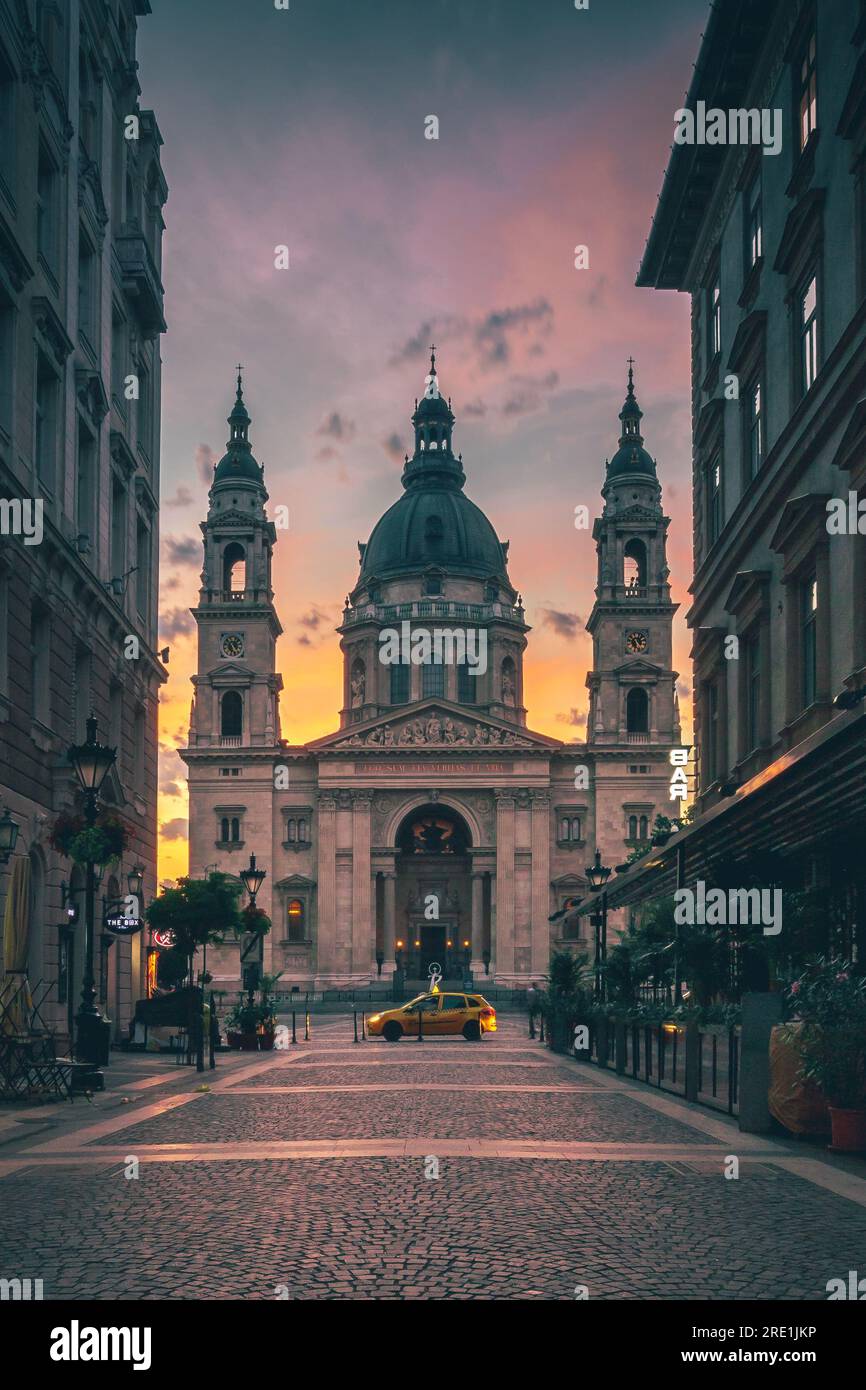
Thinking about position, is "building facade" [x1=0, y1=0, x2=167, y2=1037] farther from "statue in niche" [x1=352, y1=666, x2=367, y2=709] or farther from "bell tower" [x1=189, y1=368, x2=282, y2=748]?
"statue in niche" [x1=352, y1=666, x2=367, y2=709]

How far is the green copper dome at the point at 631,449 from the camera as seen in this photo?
332 ft

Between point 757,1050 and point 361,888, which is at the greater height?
point 757,1050

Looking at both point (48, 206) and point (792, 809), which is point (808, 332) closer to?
point (792, 809)

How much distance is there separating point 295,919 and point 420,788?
11.6 m

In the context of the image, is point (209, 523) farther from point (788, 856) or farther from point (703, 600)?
point (788, 856)

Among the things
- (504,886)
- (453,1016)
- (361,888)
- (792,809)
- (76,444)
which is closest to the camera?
(792,809)

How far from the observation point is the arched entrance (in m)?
101

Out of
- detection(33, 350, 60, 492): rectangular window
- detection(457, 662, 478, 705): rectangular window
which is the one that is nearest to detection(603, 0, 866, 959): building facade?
detection(33, 350, 60, 492): rectangular window

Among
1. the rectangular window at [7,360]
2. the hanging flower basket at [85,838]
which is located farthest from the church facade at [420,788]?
the rectangular window at [7,360]

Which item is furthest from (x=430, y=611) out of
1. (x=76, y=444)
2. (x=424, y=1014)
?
(x=76, y=444)

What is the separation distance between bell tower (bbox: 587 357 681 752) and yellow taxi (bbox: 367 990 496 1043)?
5620 centimetres

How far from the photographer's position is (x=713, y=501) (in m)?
32.2
